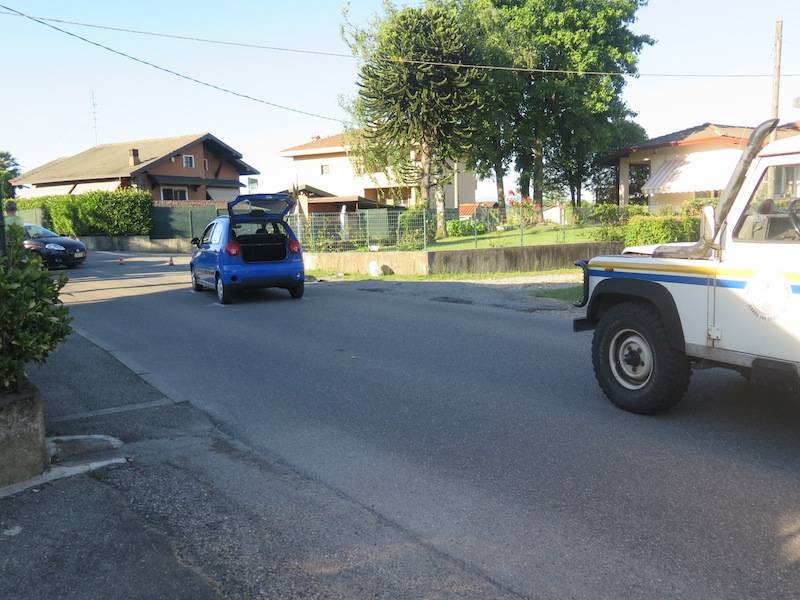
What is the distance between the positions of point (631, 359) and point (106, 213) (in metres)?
33.4

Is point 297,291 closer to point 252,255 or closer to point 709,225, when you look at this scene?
point 252,255

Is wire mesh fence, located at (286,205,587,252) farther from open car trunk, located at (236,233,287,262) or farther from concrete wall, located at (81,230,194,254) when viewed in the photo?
concrete wall, located at (81,230,194,254)

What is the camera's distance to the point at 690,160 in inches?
1508

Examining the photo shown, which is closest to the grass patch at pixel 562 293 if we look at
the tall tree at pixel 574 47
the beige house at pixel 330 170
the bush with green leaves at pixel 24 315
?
the bush with green leaves at pixel 24 315

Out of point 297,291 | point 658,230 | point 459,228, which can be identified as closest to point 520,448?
point 297,291

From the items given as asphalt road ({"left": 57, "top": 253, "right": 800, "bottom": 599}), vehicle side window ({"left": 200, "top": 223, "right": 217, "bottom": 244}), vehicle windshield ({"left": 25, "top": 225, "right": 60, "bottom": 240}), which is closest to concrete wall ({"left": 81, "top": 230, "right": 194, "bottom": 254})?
vehicle windshield ({"left": 25, "top": 225, "right": 60, "bottom": 240})

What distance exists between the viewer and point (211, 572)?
129 inches

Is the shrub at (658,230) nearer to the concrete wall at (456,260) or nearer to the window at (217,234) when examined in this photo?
the concrete wall at (456,260)

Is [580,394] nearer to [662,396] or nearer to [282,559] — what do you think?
[662,396]

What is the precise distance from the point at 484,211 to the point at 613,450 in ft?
58.0

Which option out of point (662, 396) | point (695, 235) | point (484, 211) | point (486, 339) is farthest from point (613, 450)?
point (695, 235)

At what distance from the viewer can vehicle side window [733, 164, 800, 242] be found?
15.7ft

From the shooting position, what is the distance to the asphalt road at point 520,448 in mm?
3387

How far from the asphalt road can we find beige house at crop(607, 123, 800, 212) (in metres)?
30.6
